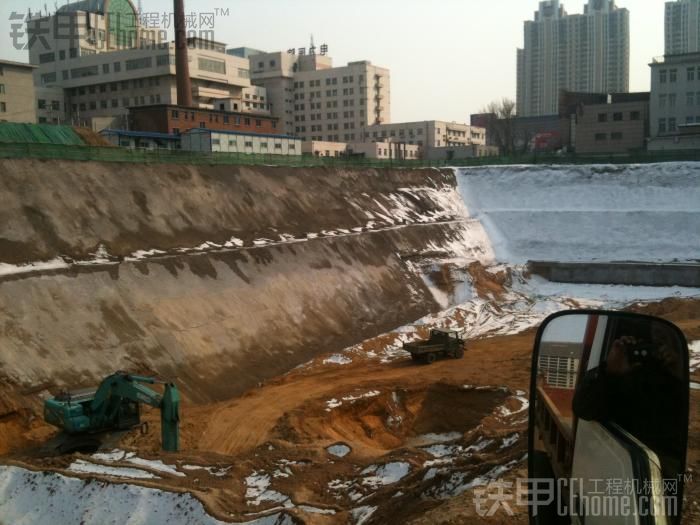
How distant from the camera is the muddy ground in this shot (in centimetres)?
1003

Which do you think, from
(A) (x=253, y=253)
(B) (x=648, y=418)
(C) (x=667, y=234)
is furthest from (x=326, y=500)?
(C) (x=667, y=234)

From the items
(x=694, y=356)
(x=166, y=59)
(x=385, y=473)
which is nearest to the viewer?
(x=385, y=473)

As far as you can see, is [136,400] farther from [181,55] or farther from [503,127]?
[503,127]

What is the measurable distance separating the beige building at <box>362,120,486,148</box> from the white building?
4694 cm

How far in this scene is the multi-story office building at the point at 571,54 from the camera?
170 metres

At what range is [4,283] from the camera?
67.9 feet

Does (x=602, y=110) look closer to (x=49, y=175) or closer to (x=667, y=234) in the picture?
(x=667, y=234)

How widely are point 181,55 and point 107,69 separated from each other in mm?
31652

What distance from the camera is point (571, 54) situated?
173000mm

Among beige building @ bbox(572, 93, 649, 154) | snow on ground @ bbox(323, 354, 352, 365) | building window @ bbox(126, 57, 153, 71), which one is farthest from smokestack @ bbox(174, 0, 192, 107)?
snow on ground @ bbox(323, 354, 352, 365)

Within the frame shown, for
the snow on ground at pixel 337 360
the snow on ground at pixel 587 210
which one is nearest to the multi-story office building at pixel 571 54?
the snow on ground at pixel 587 210

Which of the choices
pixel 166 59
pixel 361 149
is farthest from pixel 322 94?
pixel 166 59

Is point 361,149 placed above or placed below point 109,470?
Result: above

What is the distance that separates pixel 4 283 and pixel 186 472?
12.1 m
